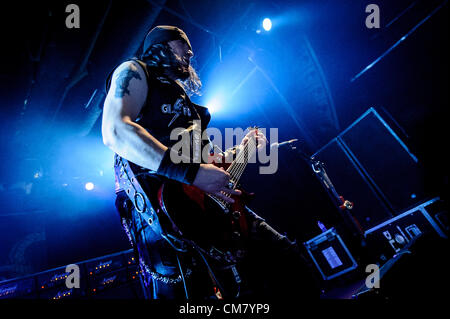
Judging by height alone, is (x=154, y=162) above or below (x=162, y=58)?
below

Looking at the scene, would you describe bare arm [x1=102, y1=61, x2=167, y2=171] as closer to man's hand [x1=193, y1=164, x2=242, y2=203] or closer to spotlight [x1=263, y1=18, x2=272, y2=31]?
man's hand [x1=193, y1=164, x2=242, y2=203]

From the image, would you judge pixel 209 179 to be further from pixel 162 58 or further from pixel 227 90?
pixel 227 90

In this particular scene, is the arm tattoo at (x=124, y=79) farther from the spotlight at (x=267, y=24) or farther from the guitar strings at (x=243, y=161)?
the spotlight at (x=267, y=24)

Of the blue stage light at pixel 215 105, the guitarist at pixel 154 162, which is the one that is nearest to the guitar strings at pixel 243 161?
the guitarist at pixel 154 162

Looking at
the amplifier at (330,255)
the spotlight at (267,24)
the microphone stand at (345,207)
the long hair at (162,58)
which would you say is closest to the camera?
the long hair at (162,58)

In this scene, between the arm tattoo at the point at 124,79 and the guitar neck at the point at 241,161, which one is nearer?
the arm tattoo at the point at 124,79

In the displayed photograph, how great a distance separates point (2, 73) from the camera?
15.3ft

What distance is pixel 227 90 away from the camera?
21.8 ft

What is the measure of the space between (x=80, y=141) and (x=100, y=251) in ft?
12.5

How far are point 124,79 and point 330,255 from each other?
492cm

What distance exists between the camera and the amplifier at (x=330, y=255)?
Answer: 13.8 ft

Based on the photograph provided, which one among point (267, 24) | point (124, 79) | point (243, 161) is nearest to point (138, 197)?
point (124, 79)

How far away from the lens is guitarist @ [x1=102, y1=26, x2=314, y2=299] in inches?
49.8
